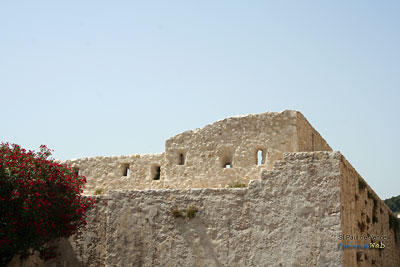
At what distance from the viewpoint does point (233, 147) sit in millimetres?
16297

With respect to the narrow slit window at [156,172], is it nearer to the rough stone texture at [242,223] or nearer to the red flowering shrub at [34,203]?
the red flowering shrub at [34,203]

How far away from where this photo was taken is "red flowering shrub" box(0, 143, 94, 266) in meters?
13.5

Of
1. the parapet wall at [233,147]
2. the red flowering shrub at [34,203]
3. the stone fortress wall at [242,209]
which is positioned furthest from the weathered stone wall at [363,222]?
the red flowering shrub at [34,203]

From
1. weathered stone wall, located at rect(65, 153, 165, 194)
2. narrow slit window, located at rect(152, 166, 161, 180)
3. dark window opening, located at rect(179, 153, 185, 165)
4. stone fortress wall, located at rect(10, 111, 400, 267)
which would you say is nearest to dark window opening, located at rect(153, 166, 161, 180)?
narrow slit window, located at rect(152, 166, 161, 180)

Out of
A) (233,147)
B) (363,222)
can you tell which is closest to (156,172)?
(233,147)

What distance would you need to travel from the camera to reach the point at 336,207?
1197 centimetres

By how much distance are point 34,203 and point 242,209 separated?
18.9 feet

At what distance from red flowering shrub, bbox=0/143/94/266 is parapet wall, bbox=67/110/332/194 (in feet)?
12.4

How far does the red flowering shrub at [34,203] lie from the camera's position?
1352cm

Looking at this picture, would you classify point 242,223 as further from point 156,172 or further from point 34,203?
point 156,172

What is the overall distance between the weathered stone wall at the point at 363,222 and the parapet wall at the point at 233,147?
238 cm

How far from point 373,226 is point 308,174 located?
17.7ft

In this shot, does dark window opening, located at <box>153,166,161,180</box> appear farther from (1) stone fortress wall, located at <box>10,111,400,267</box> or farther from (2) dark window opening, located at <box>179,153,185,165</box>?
(2) dark window opening, located at <box>179,153,185,165</box>

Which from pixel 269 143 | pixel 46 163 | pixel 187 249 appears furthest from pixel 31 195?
pixel 269 143
